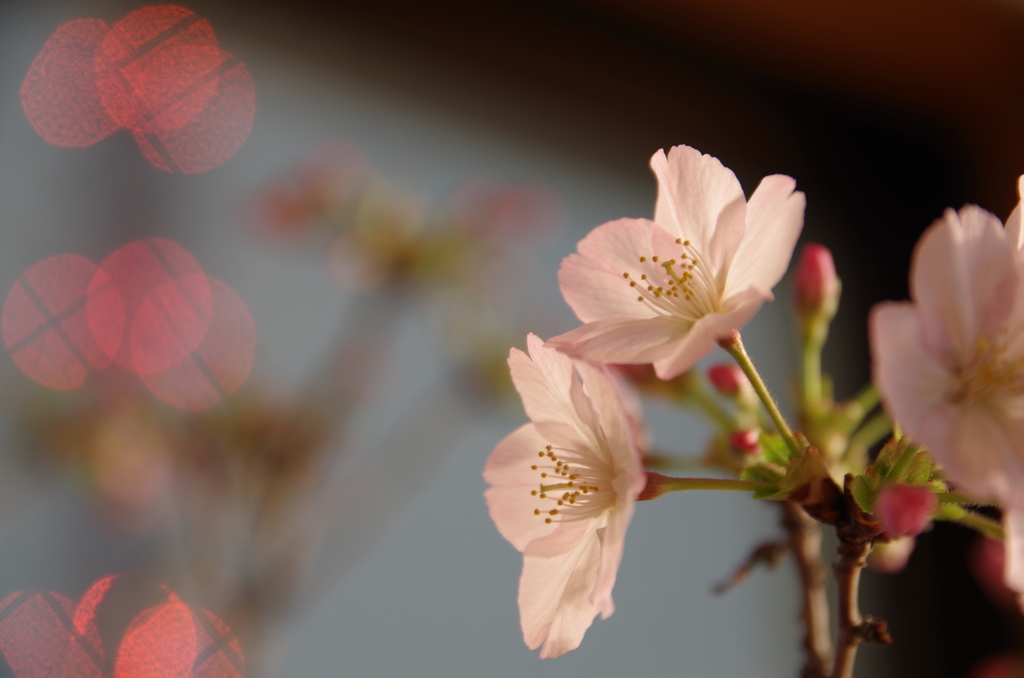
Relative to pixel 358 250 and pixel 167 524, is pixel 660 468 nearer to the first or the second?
pixel 358 250

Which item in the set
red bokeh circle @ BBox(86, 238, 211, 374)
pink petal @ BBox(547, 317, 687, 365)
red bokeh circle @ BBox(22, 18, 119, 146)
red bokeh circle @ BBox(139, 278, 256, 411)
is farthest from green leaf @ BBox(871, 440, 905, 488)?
red bokeh circle @ BBox(22, 18, 119, 146)

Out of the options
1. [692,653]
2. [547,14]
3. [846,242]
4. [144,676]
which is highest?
[547,14]

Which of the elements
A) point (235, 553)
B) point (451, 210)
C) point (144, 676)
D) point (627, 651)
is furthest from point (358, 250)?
point (627, 651)

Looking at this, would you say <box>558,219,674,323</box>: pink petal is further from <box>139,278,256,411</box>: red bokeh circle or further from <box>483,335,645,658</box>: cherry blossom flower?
<box>139,278,256,411</box>: red bokeh circle

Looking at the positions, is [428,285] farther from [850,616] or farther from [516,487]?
[850,616]

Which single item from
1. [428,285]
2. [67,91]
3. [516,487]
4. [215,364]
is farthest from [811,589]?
[67,91]
